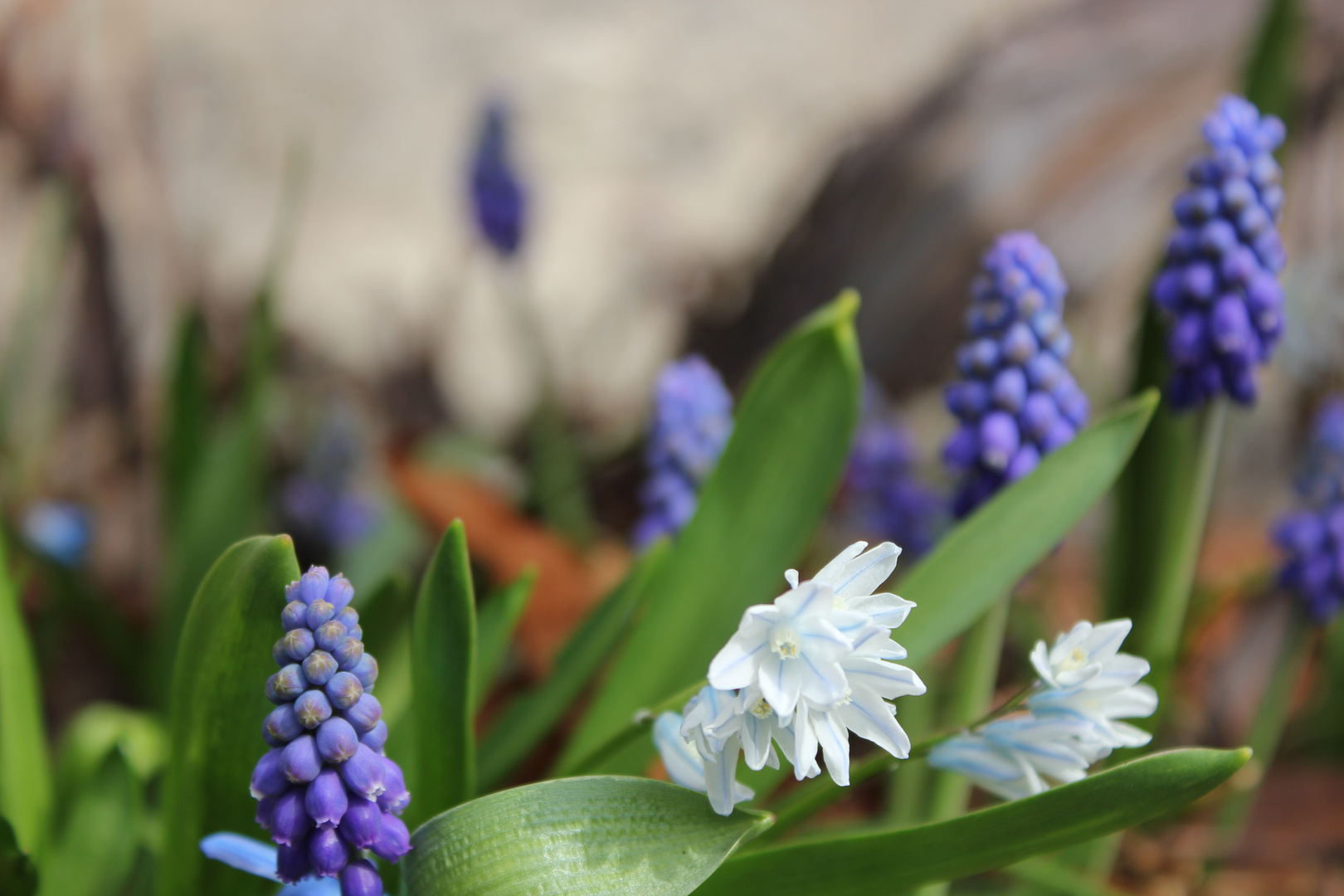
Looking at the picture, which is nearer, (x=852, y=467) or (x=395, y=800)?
(x=395, y=800)

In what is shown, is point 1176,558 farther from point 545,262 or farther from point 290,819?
point 545,262

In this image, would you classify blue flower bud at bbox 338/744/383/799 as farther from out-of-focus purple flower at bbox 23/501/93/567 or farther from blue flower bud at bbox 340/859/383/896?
out-of-focus purple flower at bbox 23/501/93/567

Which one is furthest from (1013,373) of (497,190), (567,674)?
(497,190)

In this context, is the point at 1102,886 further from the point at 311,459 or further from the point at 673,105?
the point at 673,105

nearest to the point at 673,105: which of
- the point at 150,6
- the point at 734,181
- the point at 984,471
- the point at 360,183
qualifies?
the point at 734,181

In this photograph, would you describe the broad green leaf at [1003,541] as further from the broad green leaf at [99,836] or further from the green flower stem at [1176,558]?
the broad green leaf at [99,836]

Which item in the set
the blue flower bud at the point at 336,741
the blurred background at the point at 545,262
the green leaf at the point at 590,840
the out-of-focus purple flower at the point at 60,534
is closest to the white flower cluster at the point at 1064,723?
the green leaf at the point at 590,840

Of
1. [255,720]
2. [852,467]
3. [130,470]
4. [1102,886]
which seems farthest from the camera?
[130,470]
